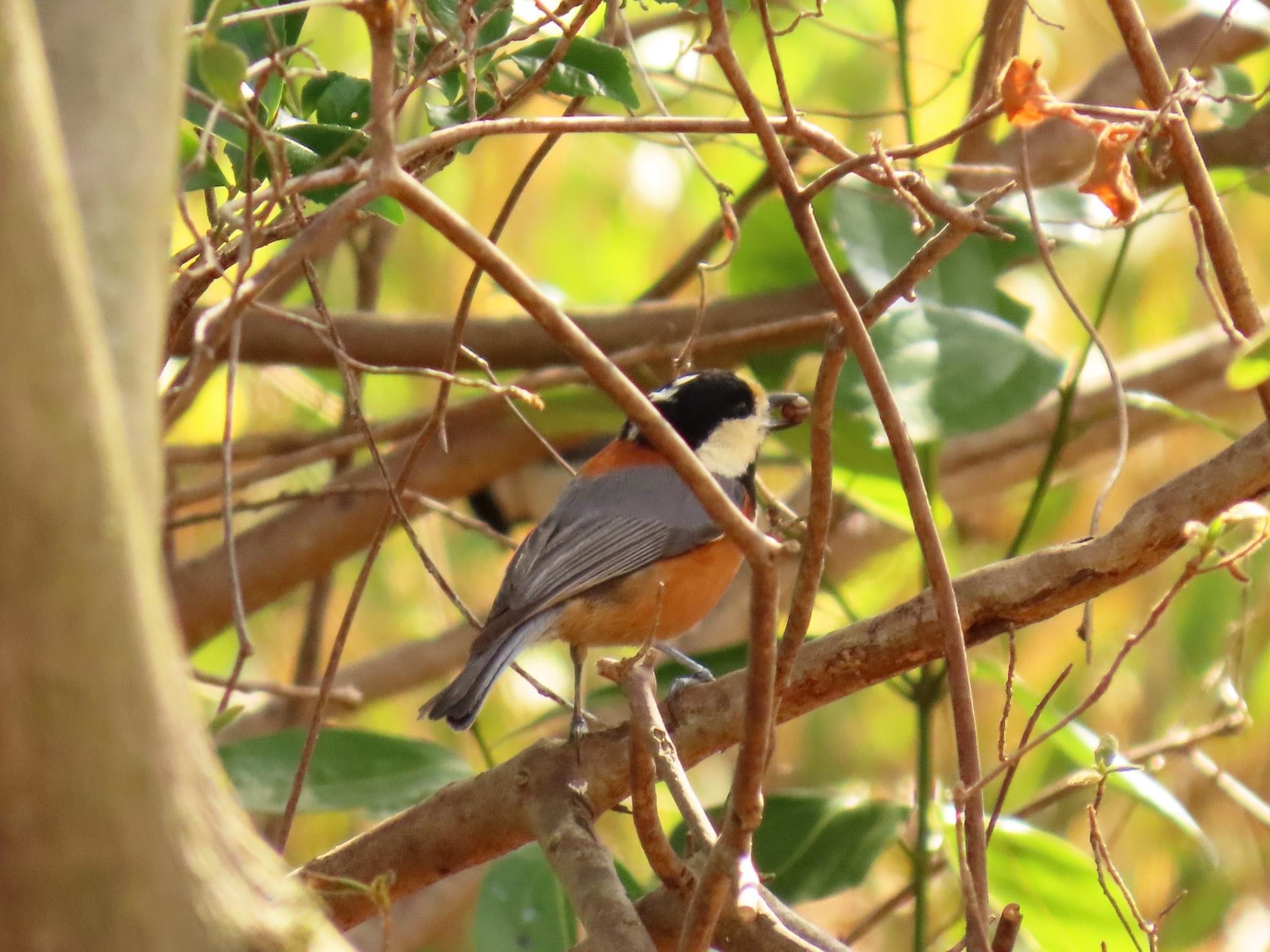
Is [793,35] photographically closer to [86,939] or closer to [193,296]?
[193,296]

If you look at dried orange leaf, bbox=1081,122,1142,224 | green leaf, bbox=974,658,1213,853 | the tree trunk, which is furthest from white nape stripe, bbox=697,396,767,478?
the tree trunk

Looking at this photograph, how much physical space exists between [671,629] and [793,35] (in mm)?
1887

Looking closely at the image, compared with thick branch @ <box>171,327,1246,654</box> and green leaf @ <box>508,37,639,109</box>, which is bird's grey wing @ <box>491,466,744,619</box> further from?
green leaf @ <box>508,37,639,109</box>

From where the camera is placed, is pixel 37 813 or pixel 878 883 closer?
pixel 37 813

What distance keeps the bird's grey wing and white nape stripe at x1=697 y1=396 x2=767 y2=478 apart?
49 millimetres

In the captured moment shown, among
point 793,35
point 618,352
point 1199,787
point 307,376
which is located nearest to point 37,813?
point 618,352

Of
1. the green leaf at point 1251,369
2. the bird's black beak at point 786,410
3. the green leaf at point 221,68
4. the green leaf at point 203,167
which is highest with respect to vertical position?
the green leaf at point 221,68

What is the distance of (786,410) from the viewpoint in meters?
2.91

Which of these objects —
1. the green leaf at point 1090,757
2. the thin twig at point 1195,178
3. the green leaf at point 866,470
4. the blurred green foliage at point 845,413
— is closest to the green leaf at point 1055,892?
the blurred green foliage at point 845,413

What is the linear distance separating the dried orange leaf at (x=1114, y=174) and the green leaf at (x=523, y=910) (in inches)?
54.4

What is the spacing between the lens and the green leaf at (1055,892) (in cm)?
219

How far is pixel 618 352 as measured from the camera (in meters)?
3.32

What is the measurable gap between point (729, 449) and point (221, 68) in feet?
7.72

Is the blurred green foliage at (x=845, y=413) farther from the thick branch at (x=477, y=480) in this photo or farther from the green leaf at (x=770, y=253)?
the thick branch at (x=477, y=480)
